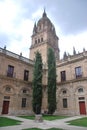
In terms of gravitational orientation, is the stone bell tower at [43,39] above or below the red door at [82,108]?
above

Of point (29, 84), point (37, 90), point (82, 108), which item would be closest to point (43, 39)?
point (29, 84)

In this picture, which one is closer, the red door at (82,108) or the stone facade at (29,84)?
the red door at (82,108)

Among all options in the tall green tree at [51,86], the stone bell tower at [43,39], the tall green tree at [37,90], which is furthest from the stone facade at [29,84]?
the stone bell tower at [43,39]

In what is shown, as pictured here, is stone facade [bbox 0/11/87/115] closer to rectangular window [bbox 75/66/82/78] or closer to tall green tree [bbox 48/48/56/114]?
rectangular window [bbox 75/66/82/78]

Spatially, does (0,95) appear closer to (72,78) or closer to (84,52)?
(72,78)

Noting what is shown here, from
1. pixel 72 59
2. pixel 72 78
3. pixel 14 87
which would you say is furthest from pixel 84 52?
pixel 14 87

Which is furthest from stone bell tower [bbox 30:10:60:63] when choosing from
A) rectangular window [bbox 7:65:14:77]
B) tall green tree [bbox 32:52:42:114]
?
tall green tree [bbox 32:52:42:114]

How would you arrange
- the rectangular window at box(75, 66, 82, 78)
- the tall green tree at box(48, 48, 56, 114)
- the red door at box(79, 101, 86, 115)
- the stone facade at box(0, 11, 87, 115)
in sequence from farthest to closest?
the rectangular window at box(75, 66, 82, 78) < the stone facade at box(0, 11, 87, 115) < the red door at box(79, 101, 86, 115) < the tall green tree at box(48, 48, 56, 114)

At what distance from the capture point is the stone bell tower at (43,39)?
40.1 meters

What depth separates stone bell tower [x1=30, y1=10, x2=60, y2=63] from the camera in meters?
40.1

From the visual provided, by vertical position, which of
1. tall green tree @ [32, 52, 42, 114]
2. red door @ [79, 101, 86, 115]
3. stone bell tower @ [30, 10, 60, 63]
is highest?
stone bell tower @ [30, 10, 60, 63]

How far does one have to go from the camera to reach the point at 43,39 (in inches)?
1636

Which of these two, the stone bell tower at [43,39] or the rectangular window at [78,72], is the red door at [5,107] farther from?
the stone bell tower at [43,39]

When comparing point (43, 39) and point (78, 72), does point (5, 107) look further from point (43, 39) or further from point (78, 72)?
point (43, 39)
